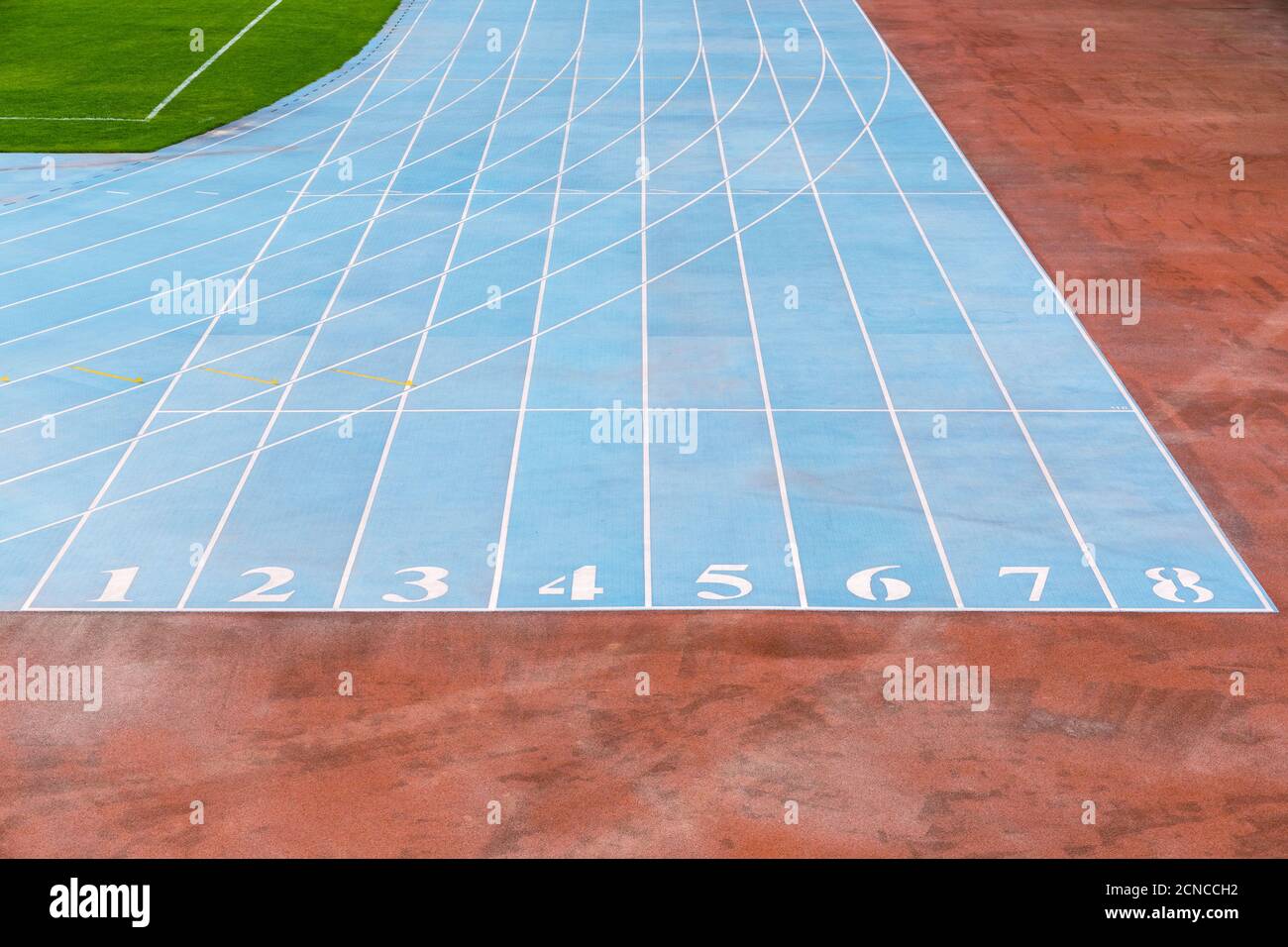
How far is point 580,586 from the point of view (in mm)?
11055

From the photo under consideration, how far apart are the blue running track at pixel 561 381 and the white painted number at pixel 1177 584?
27 mm

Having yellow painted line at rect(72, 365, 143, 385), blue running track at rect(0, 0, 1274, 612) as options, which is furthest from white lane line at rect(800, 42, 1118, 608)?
yellow painted line at rect(72, 365, 143, 385)

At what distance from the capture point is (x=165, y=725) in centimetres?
959

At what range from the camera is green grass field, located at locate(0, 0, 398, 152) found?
21.5m

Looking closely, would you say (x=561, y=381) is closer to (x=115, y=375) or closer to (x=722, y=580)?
(x=722, y=580)

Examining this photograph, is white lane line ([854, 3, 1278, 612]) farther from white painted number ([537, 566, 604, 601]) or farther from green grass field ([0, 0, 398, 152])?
green grass field ([0, 0, 398, 152])

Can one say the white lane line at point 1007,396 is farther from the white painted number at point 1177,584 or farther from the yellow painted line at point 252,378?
the yellow painted line at point 252,378

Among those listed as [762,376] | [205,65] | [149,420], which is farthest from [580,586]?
[205,65]

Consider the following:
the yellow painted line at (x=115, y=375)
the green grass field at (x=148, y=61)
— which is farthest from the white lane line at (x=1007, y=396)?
the green grass field at (x=148, y=61)

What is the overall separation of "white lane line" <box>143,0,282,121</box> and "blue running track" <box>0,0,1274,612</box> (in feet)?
5.73

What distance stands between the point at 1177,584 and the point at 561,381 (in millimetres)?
5857

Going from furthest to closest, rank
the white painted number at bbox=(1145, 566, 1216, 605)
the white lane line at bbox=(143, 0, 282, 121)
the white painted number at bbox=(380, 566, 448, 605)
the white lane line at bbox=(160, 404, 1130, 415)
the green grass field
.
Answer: the white lane line at bbox=(143, 0, 282, 121), the green grass field, the white lane line at bbox=(160, 404, 1130, 415), the white painted number at bbox=(1145, 566, 1216, 605), the white painted number at bbox=(380, 566, 448, 605)

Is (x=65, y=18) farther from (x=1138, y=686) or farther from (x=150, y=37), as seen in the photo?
(x=1138, y=686)
